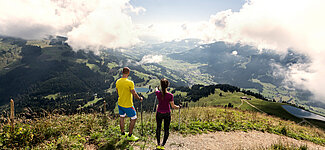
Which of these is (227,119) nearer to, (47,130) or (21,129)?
(47,130)

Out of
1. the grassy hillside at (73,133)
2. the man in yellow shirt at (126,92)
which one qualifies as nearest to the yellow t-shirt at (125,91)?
the man in yellow shirt at (126,92)

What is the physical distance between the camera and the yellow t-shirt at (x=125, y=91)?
7.67 m

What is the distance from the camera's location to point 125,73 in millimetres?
7770

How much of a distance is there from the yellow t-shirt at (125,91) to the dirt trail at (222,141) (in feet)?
9.66

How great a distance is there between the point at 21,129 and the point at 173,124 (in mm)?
9323

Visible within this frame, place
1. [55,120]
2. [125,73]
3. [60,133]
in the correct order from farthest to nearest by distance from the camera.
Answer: [55,120]
[60,133]
[125,73]

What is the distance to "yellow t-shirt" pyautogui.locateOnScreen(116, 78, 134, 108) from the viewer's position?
7.67 metres

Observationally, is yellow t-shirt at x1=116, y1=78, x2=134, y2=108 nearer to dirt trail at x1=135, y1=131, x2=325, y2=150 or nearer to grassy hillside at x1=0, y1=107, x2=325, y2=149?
grassy hillside at x1=0, y1=107, x2=325, y2=149

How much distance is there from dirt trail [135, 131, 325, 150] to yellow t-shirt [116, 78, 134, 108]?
294cm

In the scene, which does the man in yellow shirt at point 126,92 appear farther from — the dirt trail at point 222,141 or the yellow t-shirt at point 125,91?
the dirt trail at point 222,141

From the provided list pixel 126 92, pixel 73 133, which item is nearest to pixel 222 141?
pixel 126 92

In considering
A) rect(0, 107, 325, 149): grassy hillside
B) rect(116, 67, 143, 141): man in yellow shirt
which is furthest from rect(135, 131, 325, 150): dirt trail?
rect(116, 67, 143, 141): man in yellow shirt

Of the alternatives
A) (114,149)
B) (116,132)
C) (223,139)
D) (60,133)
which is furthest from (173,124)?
(60,133)

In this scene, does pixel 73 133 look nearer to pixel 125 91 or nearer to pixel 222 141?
pixel 125 91
